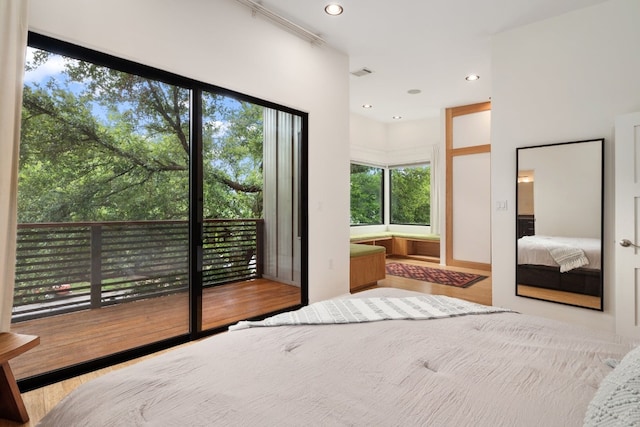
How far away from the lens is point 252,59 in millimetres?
3084

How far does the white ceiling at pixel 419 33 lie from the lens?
305 cm

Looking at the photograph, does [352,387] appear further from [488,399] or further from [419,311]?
[419,311]

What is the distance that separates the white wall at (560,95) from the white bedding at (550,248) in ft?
0.27

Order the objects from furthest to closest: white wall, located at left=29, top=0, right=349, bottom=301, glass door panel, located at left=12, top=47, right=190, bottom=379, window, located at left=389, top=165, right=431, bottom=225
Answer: window, located at left=389, top=165, right=431, bottom=225, white wall, located at left=29, top=0, right=349, bottom=301, glass door panel, located at left=12, top=47, right=190, bottom=379

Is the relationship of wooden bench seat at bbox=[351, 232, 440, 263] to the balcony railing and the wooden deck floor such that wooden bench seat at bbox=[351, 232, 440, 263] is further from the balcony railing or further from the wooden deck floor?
the balcony railing

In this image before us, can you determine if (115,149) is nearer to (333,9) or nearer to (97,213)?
(97,213)

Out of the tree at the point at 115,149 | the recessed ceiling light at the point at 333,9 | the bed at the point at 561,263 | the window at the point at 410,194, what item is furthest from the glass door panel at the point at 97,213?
the window at the point at 410,194

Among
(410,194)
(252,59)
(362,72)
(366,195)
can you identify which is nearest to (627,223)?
(362,72)

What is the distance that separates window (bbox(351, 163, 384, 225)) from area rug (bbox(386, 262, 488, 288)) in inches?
60.6

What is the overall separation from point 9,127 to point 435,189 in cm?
646

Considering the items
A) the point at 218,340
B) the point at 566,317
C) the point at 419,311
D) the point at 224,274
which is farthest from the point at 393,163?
the point at 218,340

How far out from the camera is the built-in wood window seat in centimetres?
447

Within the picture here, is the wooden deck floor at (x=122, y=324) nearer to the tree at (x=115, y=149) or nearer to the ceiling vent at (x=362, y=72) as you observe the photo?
the tree at (x=115, y=149)

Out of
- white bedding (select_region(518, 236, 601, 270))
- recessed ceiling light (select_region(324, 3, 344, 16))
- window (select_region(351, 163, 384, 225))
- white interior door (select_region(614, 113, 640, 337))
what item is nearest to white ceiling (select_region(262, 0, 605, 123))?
recessed ceiling light (select_region(324, 3, 344, 16))
